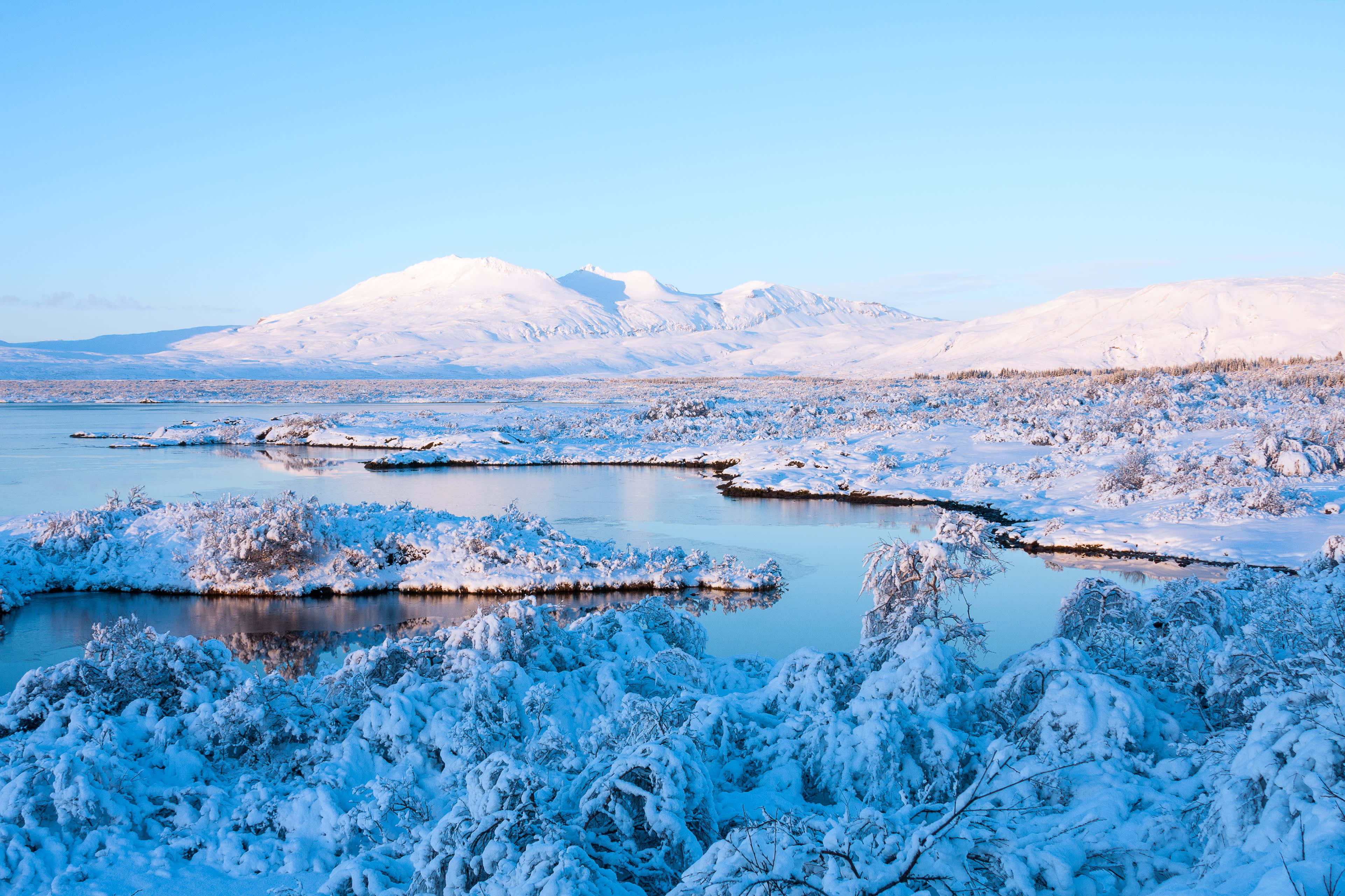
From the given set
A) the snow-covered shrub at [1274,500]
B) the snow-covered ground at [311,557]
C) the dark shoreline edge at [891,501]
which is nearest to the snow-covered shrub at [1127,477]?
the snow-covered shrub at [1274,500]

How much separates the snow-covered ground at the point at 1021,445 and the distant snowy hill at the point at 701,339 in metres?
14.4

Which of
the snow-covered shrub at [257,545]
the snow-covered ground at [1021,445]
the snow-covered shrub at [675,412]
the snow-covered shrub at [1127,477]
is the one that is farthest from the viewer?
the snow-covered shrub at [675,412]

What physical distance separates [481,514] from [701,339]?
143 m

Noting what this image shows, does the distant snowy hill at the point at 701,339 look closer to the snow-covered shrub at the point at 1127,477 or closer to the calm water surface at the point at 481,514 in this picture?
the snow-covered shrub at the point at 1127,477

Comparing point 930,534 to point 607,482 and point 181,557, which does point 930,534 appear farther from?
point 181,557

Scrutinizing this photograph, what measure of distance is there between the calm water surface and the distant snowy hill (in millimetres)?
49278

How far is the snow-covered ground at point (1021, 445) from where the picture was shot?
2056 centimetres

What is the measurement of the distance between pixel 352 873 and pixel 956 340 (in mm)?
99809

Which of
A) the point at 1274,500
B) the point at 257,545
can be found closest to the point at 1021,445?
the point at 1274,500

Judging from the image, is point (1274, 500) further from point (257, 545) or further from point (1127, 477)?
point (257, 545)

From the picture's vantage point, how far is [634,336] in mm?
173125

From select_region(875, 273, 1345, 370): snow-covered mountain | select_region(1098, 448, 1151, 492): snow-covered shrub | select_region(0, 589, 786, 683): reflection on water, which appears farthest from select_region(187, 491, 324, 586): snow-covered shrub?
select_region(875, 273, 1345, 370): snow-covered mountain

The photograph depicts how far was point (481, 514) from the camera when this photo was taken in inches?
906

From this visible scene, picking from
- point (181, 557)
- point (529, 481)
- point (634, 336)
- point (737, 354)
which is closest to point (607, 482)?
point (529, 481)
